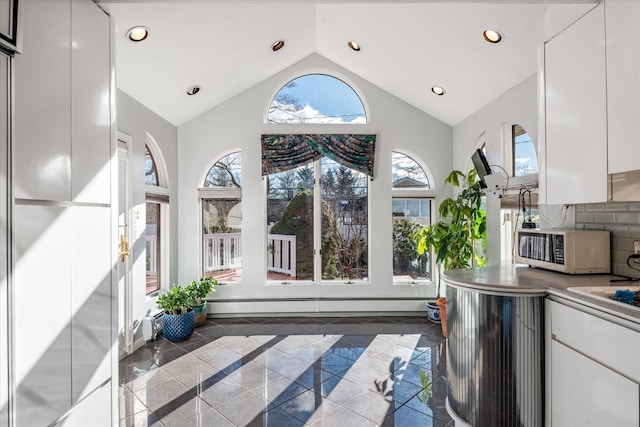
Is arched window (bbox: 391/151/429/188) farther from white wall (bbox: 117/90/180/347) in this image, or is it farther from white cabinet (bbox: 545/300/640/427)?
white cabinet (bbox: 545/300/640/427)

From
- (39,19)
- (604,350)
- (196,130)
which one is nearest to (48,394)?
(39,19)

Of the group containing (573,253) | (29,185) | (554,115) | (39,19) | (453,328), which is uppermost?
(39,19)

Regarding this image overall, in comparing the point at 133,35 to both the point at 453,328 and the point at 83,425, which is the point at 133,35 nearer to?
the point at 83,425

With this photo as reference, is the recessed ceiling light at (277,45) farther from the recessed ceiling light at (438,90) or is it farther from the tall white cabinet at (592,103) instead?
the tall white cabinet at (592,103)

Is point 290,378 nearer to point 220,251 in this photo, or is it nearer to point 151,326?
point 151,326

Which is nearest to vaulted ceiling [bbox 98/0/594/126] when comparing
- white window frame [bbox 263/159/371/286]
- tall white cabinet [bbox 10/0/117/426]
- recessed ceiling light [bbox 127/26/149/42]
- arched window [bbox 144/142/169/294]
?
recessed ceiling light [bbox 127/26/149/42]

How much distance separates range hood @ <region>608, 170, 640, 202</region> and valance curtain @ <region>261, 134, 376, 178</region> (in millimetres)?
2979

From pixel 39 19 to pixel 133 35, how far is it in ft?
5.26

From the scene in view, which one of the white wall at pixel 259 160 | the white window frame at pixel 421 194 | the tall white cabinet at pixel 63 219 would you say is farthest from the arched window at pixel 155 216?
the white window frame at pixel 421 194

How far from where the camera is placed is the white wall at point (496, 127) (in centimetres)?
311

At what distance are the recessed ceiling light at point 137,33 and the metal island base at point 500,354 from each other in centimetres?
291

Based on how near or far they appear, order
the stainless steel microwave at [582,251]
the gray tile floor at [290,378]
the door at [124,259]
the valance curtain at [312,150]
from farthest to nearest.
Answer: the valance curtain at [312,150] → the door at [124,259] → the gray tile floor at [290,378] → the stainless steel microwave at [582,251]

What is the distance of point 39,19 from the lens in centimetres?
132

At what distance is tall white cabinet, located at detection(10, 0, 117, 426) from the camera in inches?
49.1
